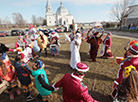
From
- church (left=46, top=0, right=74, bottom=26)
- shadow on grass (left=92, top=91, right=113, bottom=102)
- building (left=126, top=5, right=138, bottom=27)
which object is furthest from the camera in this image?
church (left=46, top=0, right=74, bottom=26)

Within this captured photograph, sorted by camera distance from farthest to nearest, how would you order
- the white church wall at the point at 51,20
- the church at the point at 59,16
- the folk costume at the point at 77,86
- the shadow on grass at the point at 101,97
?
the white church wall at the point at 51,20
the church at the point at 59,16
the shadow on grass at the point at 101,97
the folk costume at the point at 77,86

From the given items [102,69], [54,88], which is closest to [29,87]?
[54,88]

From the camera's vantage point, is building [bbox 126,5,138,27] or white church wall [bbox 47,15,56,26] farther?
white church wall [bbox 47,15,56,26]

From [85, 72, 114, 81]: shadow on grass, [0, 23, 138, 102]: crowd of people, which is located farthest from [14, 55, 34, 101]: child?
[85, 72, 114, 81]: shadow on grass

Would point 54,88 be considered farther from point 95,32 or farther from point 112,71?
point 95,32

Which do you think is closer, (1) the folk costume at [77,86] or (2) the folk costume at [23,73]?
(1) the folk costume at [77,86]

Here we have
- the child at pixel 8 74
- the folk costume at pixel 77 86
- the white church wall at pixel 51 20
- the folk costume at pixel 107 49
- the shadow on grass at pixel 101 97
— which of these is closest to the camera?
the folk costume at pixel 77 86

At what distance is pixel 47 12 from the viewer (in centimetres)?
8794

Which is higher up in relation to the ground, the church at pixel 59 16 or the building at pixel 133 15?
the church at pixel 59 16

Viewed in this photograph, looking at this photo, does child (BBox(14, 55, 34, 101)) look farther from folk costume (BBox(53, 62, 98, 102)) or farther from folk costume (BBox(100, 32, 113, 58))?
folk costume (BBox(100, 32, 113, 58))

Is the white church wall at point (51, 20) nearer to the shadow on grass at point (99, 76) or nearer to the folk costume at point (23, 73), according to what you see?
the shadow on grass at point (99, 76)

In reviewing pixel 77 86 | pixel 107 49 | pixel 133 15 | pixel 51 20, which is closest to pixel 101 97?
pixel 77 86

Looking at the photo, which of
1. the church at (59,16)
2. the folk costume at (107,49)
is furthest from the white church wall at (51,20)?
the folk costume at (107,49)

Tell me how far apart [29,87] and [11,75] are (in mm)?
771
